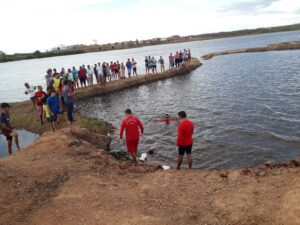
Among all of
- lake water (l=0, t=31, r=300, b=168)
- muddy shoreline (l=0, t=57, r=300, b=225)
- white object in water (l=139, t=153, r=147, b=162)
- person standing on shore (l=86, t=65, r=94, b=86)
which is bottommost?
white object in water (l=139, t=153, r=147, b=162)

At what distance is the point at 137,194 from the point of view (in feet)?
26.2

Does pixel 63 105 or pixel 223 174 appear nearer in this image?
pixel 223 174

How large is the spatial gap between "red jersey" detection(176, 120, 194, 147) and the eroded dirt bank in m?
0.98

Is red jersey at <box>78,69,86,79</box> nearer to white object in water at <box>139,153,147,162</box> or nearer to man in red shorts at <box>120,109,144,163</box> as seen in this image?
white object in water at <box>139,153,147,162</box>

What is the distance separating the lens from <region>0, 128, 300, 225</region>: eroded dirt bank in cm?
681

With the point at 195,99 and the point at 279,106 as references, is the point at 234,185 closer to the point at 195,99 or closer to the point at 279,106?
the point at 279,106

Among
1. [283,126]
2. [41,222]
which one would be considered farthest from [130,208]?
[283,126]

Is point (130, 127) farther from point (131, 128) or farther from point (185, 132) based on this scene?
point (185, 132)

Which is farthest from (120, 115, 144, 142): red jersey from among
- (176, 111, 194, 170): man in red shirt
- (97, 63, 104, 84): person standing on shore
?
(97, 63, 104, 84): person standing on shore

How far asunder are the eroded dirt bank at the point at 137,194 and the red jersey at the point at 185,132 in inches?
38.7

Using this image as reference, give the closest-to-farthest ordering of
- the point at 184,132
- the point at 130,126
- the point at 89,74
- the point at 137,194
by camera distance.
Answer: the point at 137,194, the point at 184,132, the point at 130,126, the point at 89,74

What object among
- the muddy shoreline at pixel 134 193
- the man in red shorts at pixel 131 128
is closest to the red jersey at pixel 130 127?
the man in red shorts at pixel 131 128

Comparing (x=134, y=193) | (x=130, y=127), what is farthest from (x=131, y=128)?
(x=134, y=193)

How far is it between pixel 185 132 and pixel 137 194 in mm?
2906
